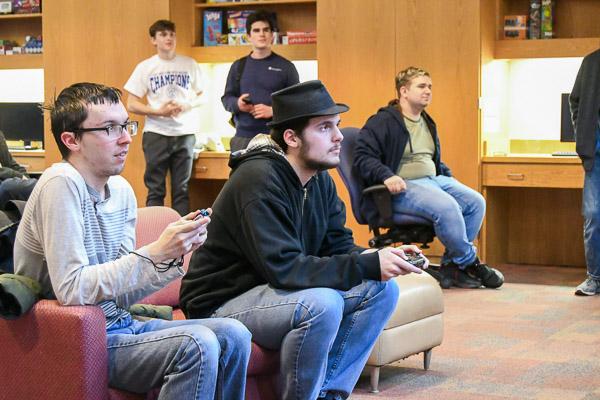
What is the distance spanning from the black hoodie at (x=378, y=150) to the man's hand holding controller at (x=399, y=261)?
→ 3.02 meters

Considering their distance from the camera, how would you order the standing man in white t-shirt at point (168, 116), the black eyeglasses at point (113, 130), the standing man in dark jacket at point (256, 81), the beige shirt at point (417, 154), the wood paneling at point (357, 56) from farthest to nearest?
1. the standing man in white t-shirt at point (168, 116)
2. the wood paneling at point (357, 56)
3. the standing man in dark jacket at point (256, 81)
4. the beige shirt at point (417, 154)
5. the black eyeglasses at point (113, 130)

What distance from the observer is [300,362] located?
3531mm

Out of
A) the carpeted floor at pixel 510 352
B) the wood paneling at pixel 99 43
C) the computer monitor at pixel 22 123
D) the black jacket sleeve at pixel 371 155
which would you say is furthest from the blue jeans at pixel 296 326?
the computer monitor at pixel 22 123

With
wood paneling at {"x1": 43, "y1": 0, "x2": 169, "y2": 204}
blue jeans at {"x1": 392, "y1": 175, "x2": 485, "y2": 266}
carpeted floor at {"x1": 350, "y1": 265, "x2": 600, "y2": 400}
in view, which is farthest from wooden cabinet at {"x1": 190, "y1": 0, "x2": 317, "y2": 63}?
carpeted floor at {"x1": 350, "y1": 265, "x2": 600, "y2": 400}

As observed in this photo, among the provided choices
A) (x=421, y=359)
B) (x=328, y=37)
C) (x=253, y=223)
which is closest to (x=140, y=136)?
(x=328, y=37)

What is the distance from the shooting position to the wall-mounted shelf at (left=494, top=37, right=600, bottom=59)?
785 centimetres

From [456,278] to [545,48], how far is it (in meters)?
2.01

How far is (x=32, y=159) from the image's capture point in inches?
386

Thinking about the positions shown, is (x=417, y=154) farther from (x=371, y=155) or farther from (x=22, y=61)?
(x=22, y=61)

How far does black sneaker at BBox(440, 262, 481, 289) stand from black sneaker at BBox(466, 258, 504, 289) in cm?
4

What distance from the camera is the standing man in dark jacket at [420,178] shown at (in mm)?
6734

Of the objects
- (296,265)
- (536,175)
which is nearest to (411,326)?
(296,265)

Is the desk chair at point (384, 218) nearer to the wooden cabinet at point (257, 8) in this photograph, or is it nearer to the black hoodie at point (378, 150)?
the black hoodie at point (378, 150)

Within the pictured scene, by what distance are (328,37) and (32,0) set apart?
3.18m
